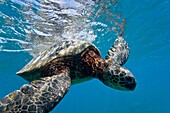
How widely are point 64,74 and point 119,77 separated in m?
1.17

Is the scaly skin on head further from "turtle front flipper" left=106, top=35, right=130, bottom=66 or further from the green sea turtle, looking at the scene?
"turtle front flipper" left=106, top=35, right=130, bottom=66

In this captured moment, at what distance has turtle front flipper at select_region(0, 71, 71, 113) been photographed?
280cm

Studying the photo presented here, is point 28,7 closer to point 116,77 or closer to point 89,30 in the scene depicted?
point 89,30

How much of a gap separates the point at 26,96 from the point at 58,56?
5.98 ft

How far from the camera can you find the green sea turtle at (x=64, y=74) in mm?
2896

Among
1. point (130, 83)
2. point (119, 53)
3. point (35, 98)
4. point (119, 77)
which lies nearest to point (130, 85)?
point (130, 83)

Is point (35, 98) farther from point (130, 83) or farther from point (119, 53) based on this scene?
point (119, 53)

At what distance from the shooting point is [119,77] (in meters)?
3.90

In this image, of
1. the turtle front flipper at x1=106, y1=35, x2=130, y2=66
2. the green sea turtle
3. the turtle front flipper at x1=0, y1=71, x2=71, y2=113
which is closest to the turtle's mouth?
the green sea turtle

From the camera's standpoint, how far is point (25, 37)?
14.3m

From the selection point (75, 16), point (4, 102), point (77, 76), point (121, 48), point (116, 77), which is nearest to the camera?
point (4, 102)

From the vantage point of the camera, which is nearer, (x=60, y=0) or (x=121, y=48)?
(x=121, y=48)

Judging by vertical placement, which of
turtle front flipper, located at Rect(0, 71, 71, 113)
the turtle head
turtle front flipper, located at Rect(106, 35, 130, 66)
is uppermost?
turtle front flipper, located at Rect(106, 35, 130, 66)

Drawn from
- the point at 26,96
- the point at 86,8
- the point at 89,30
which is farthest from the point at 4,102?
the point at 89,30
